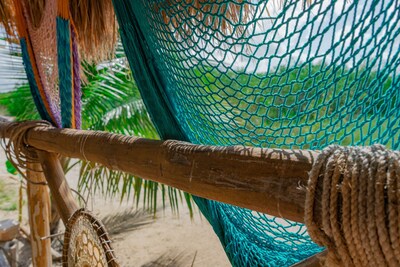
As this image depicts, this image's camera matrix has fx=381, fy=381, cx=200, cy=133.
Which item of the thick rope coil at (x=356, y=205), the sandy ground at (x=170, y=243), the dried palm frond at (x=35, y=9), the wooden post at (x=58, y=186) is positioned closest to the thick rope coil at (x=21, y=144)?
the wooden post at (x=58, y=186)

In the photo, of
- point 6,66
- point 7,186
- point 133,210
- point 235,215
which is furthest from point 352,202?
point 7,186

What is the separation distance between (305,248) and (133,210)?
458 centimetres

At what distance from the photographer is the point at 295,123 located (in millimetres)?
756

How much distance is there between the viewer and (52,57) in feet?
5.14

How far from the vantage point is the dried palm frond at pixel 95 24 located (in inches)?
68.2

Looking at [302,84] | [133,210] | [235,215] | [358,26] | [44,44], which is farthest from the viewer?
[133,210]

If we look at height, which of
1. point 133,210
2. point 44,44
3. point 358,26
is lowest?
point 133,210

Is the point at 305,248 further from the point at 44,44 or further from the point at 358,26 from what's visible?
the point at 44,44

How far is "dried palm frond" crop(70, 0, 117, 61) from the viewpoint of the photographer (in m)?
1.73

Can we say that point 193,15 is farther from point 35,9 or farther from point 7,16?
point 7,16

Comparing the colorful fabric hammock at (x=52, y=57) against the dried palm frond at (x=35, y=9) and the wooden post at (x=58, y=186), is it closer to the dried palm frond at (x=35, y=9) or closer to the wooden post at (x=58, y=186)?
the dried palm frond at (x=35, y=9)

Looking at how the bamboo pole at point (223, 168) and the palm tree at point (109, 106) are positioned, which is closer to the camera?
the bamboo pole at point (223, 168)

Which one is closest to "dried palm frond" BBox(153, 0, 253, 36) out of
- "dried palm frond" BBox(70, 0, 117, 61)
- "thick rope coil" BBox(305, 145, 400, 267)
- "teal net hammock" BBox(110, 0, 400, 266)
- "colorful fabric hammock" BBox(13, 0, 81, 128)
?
"teal net hammock" BBox(110, 0, 400, 266)

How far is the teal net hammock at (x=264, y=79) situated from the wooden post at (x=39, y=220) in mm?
1016
